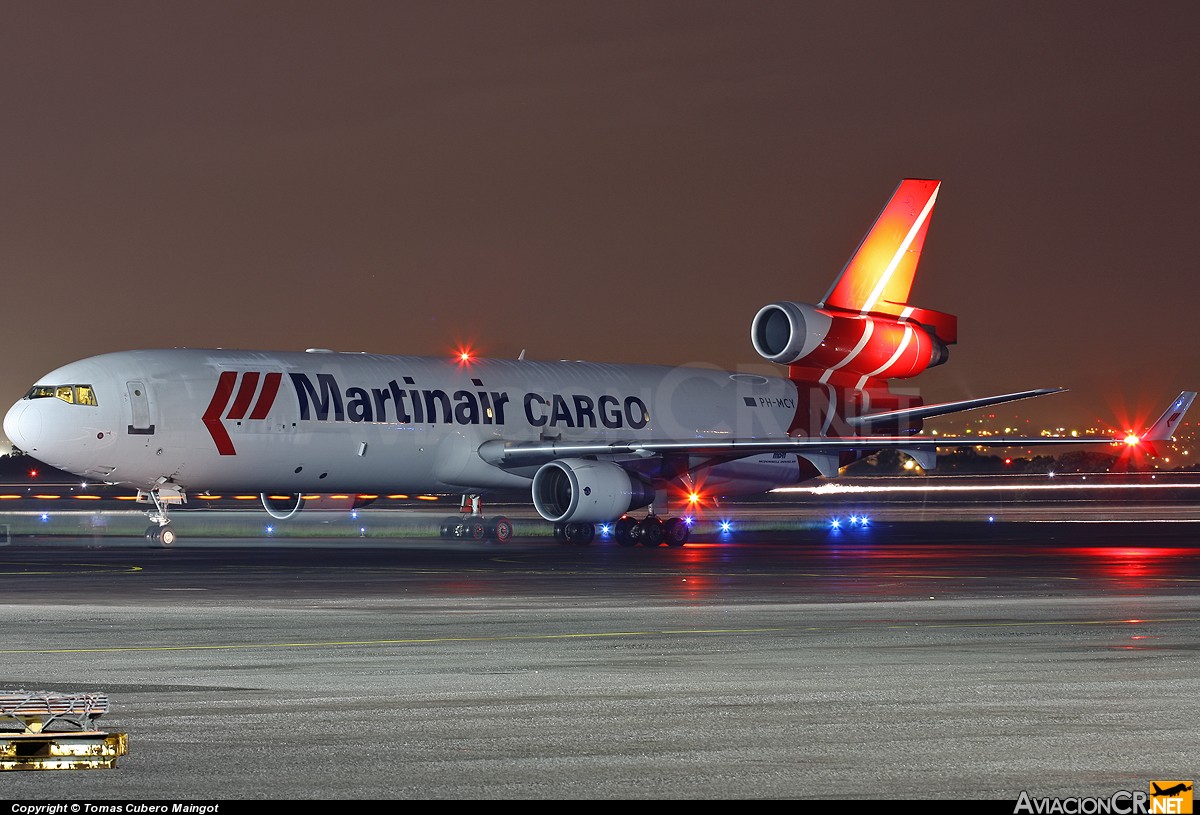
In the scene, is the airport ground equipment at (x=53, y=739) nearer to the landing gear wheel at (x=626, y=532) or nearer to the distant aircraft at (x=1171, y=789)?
the distant aircraft at (x=1171, y=789)

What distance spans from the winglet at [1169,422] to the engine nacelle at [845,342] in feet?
35.1

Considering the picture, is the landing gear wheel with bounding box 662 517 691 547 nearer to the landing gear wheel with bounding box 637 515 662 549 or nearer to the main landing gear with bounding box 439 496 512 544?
the landing gear wheel with bounding box 637 515 662 549

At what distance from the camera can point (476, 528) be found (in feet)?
145

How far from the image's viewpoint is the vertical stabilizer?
165ft

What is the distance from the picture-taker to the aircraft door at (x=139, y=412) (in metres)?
37.8

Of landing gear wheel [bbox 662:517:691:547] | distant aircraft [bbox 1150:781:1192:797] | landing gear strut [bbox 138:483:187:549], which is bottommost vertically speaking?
distant aircraft [bbox 1150:781:1192:797]

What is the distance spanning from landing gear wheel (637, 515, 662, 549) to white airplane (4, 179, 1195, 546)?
5cm

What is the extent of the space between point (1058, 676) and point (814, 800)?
5.96 meters

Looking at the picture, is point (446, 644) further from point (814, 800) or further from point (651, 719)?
point (814, 800)

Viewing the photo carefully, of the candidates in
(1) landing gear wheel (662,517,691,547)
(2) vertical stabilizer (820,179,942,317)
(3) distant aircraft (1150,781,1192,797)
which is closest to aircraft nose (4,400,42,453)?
(1) landing gear wheel (662,517,691,547)

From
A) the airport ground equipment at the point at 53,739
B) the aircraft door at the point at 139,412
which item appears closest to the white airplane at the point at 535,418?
the aircraft door at the point at 139,412

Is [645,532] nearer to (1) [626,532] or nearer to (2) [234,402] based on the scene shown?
(1) [626,532]

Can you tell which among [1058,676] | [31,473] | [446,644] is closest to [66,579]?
[446,644]

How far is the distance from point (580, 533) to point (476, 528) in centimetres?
352
